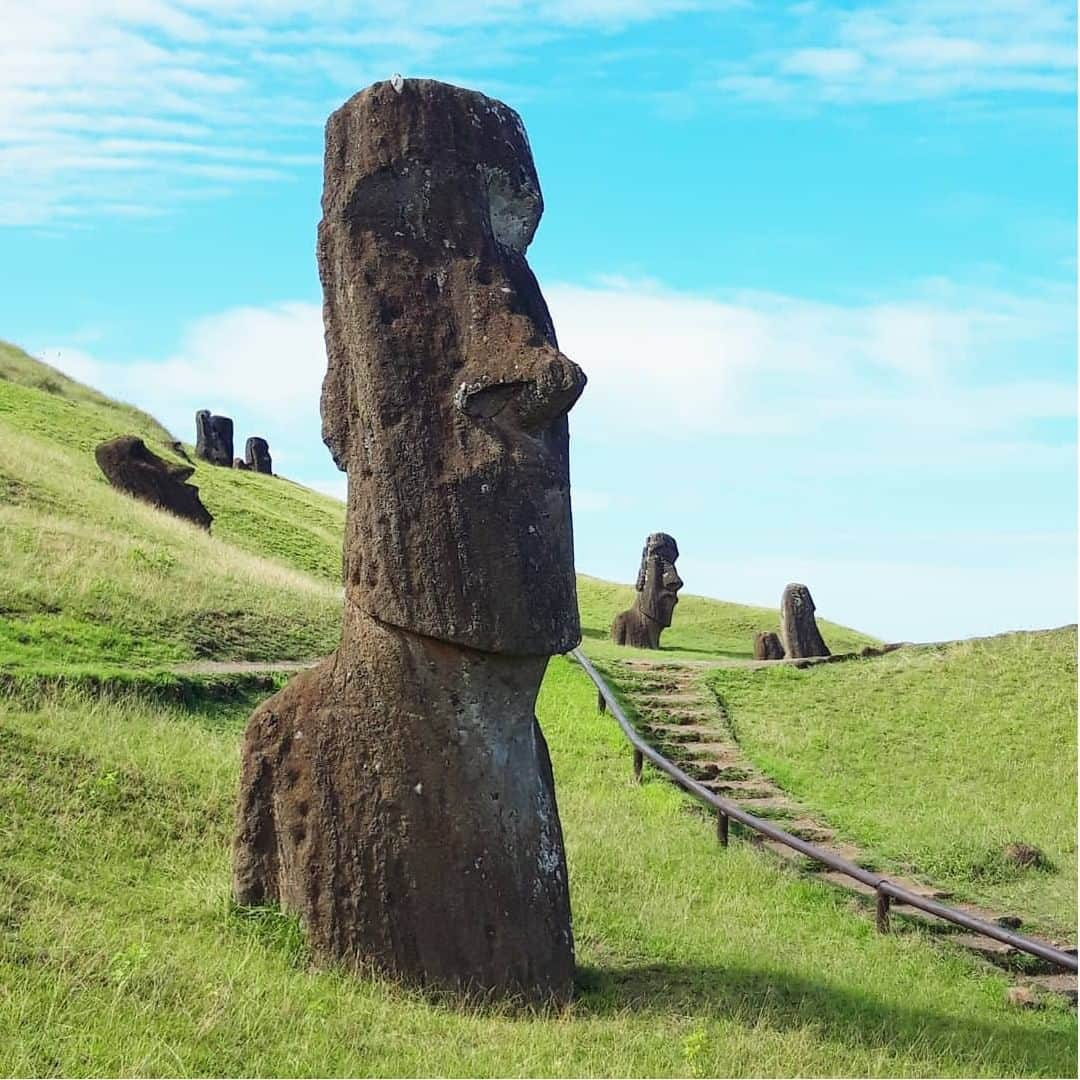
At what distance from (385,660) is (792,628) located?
1952cm

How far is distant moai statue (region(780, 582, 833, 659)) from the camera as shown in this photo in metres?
26.7

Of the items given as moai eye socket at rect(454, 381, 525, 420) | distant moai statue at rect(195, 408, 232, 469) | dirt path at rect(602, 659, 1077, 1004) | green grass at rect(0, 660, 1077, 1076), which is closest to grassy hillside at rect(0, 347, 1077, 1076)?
green grass at rect(0, 660, 1077, 1076)

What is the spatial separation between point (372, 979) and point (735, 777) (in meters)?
9.80

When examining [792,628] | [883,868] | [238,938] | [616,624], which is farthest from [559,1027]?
[616,624]

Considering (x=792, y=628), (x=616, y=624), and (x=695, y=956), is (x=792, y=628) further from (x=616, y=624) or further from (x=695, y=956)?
(x=695, y=956)

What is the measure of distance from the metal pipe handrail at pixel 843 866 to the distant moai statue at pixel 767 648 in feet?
29.2

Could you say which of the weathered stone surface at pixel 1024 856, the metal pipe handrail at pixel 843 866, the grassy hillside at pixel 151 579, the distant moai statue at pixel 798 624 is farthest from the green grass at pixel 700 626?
the weathered stone surface at pixel 1024 856

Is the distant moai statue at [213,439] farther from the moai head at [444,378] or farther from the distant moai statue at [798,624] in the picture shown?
the moai head at [444,378]

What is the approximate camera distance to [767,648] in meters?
27.7

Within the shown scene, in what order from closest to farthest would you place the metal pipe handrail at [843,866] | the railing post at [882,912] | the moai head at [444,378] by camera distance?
the moai head at [444,378] → the metal pipe handrail at [843,866] → the railing post at [882,912]

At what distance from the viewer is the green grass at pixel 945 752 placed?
45.4 feet

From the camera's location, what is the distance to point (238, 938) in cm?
810

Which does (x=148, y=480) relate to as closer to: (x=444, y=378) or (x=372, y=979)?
(x=444, y=378)

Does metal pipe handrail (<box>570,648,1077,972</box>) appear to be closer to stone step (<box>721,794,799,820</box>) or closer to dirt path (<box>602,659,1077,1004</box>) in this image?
dirt path (<box>602,659,1077,1004</box>)
